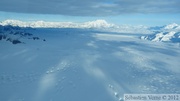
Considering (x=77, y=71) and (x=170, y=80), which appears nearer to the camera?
(x=170, y=80)

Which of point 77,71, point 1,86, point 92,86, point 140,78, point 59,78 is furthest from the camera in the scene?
point 77,71

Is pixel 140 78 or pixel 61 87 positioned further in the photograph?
pixel 140 78

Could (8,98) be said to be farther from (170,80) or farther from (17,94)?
(170,80)

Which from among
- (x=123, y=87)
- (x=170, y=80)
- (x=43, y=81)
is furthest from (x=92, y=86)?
(x=170, y=80)

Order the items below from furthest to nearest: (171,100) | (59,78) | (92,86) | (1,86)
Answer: (59,78), (92,86), (1,86), (171,100)

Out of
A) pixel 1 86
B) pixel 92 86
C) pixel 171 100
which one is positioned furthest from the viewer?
pixel 92 86

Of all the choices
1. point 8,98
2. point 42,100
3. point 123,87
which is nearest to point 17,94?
point 8,98

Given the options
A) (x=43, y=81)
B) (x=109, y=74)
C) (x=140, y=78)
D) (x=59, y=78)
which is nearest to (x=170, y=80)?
(x=140, y=78)

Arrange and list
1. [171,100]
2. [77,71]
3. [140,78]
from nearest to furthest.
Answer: [171,100] → [140,78] → [77,71]

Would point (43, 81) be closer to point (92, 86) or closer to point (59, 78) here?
point (59, 78)
